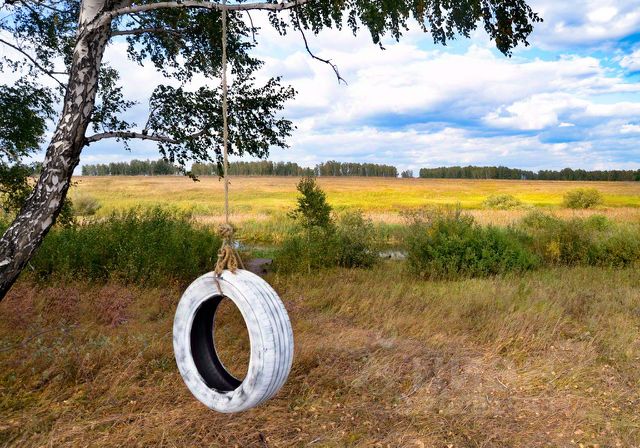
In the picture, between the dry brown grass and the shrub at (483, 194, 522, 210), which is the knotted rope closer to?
the dry brown grass

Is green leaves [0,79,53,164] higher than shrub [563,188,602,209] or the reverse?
higher

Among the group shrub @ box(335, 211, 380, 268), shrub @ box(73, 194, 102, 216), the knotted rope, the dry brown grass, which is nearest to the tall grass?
shrub @ box(335, 211, 380, 268)

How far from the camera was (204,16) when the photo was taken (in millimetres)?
6496

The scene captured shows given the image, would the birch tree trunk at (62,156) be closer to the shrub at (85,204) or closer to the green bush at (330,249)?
the green bush at (330,249)

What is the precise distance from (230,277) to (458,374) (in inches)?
141

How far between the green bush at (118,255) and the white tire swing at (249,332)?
6.81 metres

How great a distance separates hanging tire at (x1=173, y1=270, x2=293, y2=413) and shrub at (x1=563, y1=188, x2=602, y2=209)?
48.7 metres

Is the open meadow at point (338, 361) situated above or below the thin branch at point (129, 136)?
below

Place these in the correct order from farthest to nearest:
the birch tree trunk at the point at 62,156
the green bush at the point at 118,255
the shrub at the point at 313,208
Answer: the shrub at the point at 313,208
the green bush at the point at 118,255
the birch tree trunk at the point at 62,156

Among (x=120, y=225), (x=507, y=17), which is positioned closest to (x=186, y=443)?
(x=507, y=17)

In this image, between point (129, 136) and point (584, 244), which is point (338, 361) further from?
point (584, 244)

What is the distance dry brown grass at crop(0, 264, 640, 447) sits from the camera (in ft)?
14.2

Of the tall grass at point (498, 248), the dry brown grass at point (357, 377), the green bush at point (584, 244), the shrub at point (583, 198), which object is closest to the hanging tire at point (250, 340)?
the dry brown grass at point (357, 377)

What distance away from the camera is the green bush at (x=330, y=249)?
533 inches
